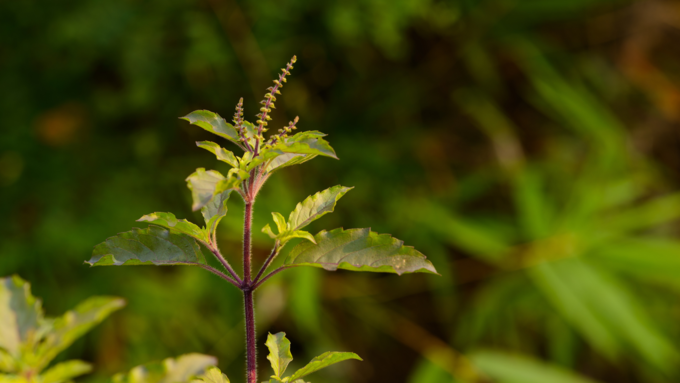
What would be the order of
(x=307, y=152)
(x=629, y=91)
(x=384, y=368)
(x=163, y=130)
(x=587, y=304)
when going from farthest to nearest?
1. (x=629, y=91)
2. (x=384, y=368)
3. (x=163, y=130)
4. (x=587, y=304)
5. (x=307, y=152)

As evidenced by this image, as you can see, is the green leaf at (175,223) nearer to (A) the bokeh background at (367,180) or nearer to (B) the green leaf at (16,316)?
(B) the green leaf at (16,316)

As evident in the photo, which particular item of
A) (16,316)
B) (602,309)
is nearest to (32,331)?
(16,316)

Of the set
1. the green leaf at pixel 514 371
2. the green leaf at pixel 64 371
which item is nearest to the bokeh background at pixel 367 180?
the green leaf at pixel 514 371

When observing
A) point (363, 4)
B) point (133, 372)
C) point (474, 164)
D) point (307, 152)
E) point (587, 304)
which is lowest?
point (133, 372)

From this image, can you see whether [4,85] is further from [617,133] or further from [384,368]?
[617,133]

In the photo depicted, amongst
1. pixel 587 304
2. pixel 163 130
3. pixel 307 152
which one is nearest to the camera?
pixel 307 152

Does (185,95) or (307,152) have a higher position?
(185,95)

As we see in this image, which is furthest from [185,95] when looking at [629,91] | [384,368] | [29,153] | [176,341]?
[629,91]

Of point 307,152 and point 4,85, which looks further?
point 4,85

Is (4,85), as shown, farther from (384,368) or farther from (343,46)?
(384,368)
